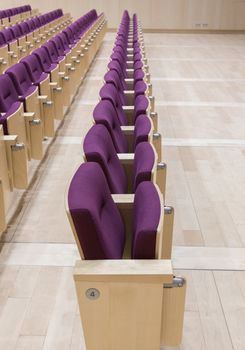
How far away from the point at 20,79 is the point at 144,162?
1088 millimetres

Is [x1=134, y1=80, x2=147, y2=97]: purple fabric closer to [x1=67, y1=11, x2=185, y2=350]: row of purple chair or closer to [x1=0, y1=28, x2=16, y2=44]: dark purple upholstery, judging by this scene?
[x1=67, y1=11, x2=185, y2=350]: row of purple chair

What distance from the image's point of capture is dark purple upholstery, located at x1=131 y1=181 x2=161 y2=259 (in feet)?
2.08

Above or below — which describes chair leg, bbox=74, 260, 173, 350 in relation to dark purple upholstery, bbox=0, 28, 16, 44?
below

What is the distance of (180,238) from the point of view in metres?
1.21

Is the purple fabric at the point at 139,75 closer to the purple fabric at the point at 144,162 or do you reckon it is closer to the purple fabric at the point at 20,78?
the purple fabric at the point at 20,78

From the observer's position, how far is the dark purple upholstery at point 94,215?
0.62 metres

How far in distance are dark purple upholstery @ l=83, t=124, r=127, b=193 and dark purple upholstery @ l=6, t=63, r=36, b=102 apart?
69cm

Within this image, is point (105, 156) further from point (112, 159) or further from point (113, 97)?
point (113, 97)

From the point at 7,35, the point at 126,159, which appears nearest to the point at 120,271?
the point at 126,159

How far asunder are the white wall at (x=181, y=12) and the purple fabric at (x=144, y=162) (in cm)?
605

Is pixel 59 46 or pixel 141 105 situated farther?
pixel 59 46

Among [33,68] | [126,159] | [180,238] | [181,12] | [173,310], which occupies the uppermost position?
[181,12]

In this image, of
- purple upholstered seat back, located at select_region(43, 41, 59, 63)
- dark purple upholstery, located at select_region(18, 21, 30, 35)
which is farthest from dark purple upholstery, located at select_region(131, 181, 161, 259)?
dark purple upholstery, located at select_region(18, 21, 30, 35)

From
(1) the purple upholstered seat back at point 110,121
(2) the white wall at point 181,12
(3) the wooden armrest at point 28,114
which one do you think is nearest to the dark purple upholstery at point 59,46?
(3) the wooden armrest at point 28,114
